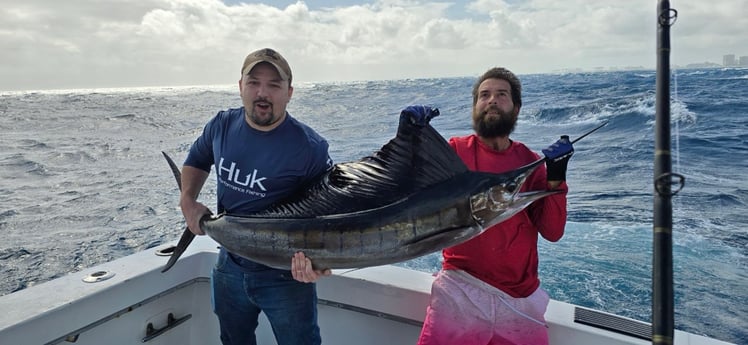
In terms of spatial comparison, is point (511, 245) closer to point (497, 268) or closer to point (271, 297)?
point (497, 268)

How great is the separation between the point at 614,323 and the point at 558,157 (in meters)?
0.80

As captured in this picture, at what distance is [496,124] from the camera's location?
6.19ft

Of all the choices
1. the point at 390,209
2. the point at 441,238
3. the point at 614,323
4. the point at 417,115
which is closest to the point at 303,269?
the point at 390,209

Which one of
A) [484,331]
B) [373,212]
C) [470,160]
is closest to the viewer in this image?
[373,212]

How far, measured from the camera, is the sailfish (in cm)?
134

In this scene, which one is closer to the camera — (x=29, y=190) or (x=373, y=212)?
(x=373, y=212)

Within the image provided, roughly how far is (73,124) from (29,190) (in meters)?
14.3

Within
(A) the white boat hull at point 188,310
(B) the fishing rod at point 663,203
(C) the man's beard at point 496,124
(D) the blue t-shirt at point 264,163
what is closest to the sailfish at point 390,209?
(D) the blue t-shirt at point 264,163

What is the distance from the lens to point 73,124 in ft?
68.9

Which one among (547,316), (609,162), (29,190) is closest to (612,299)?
(547,316)

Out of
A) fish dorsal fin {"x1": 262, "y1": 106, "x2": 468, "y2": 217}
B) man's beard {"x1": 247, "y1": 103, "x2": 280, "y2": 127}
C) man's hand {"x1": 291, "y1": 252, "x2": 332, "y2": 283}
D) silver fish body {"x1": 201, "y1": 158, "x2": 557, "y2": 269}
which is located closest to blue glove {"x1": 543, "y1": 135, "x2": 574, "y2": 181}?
silver fish body {"x1": 201, "y1": 158, "x2": 557, "y2": 269}

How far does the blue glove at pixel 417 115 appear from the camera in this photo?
150 centimetres

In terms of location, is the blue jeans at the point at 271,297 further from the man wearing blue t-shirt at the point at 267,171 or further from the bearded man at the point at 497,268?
the bearded man at the point at 497,268

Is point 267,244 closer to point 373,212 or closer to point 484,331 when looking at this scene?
point 373,212
